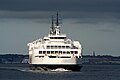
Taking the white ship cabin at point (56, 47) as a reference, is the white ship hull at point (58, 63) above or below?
below

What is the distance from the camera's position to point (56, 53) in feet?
535

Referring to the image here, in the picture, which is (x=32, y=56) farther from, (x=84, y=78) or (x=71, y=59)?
(x=84, y=78)

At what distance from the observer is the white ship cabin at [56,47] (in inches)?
6442

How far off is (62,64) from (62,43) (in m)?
7.48

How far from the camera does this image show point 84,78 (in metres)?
143

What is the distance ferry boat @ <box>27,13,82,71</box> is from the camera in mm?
161000

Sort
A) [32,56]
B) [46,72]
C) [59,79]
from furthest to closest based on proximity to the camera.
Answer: [32,56] → [46,72] → [59,79]

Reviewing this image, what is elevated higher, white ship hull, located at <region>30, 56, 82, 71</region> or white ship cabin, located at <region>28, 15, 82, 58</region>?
white ship cabin, located at <region>28, 15, 82, 58</region>

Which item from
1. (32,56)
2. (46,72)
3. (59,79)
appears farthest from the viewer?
(32,56)

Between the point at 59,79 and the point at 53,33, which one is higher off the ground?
the point at 53,33

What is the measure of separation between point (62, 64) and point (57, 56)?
277cm

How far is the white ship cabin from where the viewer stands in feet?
537

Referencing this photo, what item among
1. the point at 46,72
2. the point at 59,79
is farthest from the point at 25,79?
the point at 46,72

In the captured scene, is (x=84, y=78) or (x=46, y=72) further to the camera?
(x=46, y=72)
